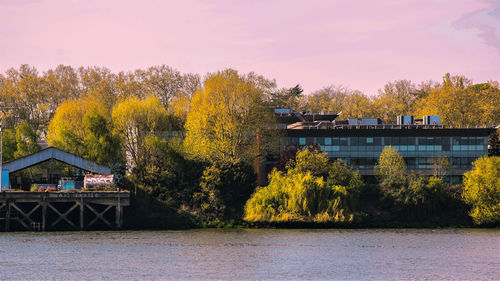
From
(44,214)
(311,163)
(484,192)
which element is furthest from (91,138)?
(484,192)

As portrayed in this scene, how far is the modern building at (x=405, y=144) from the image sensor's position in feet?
364

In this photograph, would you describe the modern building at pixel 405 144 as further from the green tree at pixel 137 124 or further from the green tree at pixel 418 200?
the green tree at pixel 137 124

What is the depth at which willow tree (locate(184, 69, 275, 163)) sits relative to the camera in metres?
97.1

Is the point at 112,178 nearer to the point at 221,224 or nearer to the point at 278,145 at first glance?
the point at 221,224

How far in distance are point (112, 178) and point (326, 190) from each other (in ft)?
83.7

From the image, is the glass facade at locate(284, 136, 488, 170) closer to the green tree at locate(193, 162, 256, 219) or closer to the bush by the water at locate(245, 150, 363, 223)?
the green tree at locate(193, 162, 256, 219)

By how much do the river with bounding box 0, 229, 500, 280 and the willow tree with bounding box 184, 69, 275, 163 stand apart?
48.6 feet

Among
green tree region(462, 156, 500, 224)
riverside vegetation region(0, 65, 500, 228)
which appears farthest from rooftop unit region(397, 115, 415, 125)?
green tree region(462, 156, 500, 224)

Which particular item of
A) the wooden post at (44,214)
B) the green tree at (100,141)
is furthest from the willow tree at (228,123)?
the wooden post at (44,214)

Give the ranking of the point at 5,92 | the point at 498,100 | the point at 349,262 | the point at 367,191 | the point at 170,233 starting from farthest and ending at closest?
the point at 498,100
the point at 5,92
the point at 367,191
the point at 170,233
the point at 349,262

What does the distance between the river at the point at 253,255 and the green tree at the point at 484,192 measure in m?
7.26

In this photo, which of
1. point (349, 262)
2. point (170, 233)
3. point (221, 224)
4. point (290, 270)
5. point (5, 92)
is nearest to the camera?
point (290, 270)

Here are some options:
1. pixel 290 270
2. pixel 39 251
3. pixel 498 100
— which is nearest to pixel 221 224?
pixel 39 251

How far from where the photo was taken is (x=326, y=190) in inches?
3499
